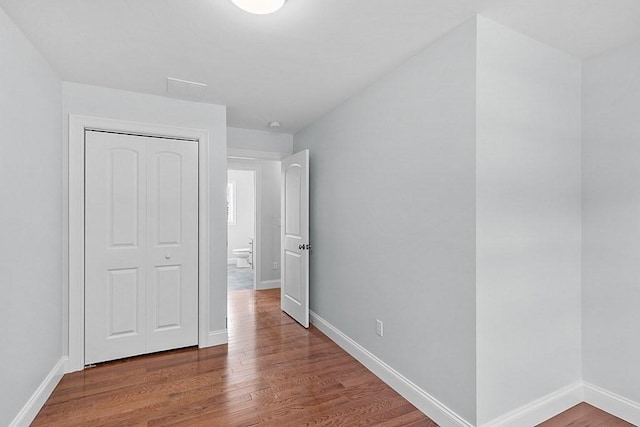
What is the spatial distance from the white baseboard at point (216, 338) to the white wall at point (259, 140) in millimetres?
2166

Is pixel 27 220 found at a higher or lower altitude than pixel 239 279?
higher

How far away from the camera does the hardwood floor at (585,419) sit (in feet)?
6.50

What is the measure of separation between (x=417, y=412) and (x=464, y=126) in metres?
1.82

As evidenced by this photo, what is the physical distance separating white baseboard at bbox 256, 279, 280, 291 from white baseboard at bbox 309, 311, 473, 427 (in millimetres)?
2367

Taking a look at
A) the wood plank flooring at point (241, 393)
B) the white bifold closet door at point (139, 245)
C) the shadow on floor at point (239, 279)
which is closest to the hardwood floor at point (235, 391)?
the wood plank flooring at point (241, 393)

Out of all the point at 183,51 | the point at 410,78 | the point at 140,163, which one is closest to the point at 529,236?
the point at 410,78

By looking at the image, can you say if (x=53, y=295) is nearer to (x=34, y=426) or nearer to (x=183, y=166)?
(x=34, y=426)

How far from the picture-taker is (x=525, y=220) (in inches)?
77.3

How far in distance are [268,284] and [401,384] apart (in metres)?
3.58

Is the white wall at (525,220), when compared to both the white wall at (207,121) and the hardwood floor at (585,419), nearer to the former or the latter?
the hardwood floor at (585,419)

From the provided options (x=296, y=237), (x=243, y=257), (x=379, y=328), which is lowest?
(x=243, y=257)

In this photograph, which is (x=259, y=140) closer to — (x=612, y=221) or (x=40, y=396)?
(x=40, y=396)

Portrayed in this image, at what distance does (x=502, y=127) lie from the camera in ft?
6.13

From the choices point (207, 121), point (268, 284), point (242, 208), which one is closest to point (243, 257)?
point (242, 208)
